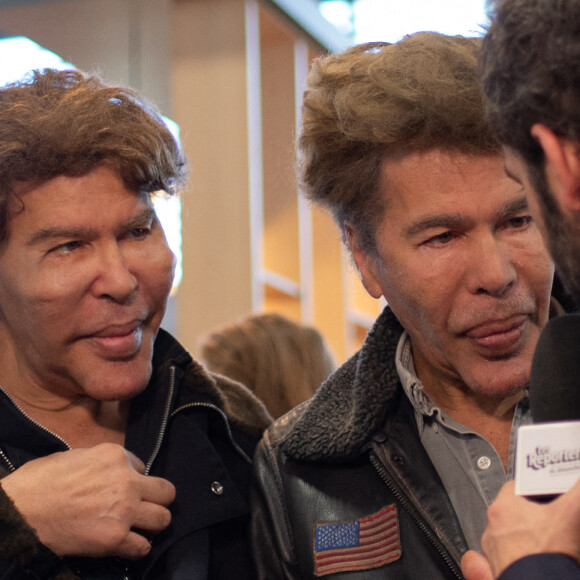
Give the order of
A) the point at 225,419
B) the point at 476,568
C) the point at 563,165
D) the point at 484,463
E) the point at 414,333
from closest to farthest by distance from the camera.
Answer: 1. the point at 563,165
2. the point at 476,568
3. the point at 484,463
4. the point at 414,333
5. the point at 225,419

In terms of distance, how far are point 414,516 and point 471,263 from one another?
46 cm

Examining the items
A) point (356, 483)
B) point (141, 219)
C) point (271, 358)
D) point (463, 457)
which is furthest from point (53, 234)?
point (271, 358)

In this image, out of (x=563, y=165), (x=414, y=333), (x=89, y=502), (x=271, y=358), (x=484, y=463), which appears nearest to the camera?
(x=563, y=165)

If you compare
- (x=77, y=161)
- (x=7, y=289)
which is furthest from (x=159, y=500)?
(x=77, y=161)

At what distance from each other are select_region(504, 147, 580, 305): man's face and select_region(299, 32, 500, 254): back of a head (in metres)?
0.54

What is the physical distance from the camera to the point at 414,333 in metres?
1.79

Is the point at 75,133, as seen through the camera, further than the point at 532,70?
Yes

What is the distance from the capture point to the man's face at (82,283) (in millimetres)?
1635

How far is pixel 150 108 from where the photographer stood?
182 centimetres

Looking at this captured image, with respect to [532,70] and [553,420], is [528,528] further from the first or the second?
[532,70]

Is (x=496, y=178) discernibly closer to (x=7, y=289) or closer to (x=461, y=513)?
(x=461, y=513)

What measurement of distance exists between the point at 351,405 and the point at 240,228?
2141 mm

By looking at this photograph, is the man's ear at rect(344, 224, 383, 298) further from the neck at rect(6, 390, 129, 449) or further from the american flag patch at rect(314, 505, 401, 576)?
the neck at rect(6, 390, 129, 449)

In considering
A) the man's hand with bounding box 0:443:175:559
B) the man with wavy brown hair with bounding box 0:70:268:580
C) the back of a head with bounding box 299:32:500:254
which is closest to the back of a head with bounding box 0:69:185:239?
the man with wavy brown hair with bounding box 0:70:268:580
